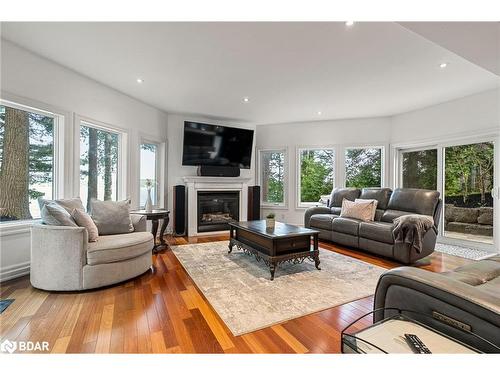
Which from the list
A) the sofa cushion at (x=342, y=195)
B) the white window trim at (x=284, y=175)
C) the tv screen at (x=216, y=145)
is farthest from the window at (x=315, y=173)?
the tv screen at (x=216, y=145)

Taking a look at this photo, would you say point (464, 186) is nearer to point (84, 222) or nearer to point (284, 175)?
point (284, 175)

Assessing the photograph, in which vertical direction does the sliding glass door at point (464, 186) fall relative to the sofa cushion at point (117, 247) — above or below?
above

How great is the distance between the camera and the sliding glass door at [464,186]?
13.4ft

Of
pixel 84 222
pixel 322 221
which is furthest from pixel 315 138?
pixel 84 222

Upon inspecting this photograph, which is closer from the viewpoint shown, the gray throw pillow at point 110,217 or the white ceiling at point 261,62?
the white ceiling at point 261,62

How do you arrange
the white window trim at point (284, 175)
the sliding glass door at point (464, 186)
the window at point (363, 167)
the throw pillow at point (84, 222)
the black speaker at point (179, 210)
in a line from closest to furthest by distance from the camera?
1. the throw pillow at point (84, 222)
2. the sliding glass door at point (464, 186)
3. the black speaker at point (179, 210)
4. the window at point (363, 167)
5. the white window trim at point (284, 175)

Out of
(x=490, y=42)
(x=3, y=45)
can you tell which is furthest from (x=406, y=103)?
(x=3, y=45)

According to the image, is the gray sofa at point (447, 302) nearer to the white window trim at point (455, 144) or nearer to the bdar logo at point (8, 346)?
the bdar logo at point (8, 346)

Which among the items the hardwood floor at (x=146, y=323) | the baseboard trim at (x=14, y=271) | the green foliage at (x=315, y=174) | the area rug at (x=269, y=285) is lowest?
the hardwood floor at (x=146, y=323)

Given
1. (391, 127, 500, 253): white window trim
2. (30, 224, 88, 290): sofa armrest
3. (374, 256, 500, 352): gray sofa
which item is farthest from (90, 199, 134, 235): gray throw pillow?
(391, 127, 500, 253): white window trim

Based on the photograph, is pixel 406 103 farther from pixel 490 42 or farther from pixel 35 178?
pixel 35 178

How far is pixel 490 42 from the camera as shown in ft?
6.03

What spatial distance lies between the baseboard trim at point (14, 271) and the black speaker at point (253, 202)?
13.1 ft
